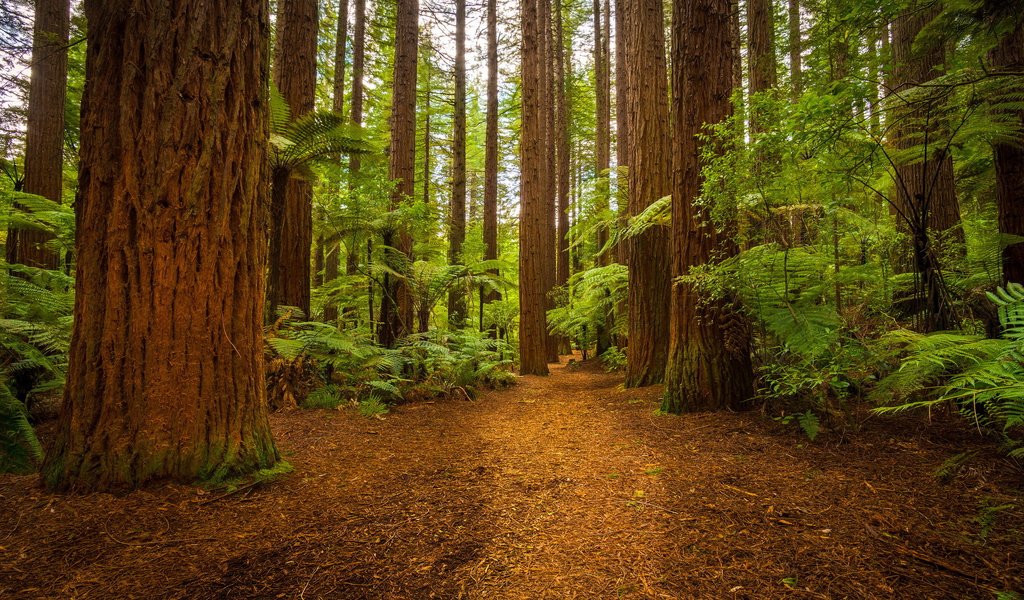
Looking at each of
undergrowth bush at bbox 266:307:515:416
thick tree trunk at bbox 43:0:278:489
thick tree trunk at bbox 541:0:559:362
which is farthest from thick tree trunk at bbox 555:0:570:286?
thick tree trunk at bbox 43:0:278:489

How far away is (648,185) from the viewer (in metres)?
5.98

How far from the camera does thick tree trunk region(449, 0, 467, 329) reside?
10352mm

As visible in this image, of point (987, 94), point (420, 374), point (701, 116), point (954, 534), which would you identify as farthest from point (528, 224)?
point (954, 534)

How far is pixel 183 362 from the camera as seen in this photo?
2047mm

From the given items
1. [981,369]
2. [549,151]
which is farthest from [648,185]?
[549,151]

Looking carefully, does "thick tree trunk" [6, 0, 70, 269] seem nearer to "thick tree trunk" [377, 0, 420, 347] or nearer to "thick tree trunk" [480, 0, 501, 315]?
"thick tree trunk" [377, 0, 420, 347]

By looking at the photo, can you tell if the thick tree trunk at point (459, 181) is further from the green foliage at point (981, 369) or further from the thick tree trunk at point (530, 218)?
the green foliage at point (981, 369)

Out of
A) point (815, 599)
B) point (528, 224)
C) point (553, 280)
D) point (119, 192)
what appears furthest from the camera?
point (553, 280)

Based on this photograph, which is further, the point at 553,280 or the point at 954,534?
the point at 553,280

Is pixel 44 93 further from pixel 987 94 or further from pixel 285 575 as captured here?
pixel 987 94

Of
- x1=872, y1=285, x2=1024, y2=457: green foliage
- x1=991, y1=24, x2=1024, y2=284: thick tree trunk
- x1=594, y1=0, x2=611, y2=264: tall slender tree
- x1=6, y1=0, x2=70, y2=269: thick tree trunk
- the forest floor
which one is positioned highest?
x1=594, y1=0, x2=611, y2=264: tall slender tree

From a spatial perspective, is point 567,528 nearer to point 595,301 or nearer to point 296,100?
point 296,100

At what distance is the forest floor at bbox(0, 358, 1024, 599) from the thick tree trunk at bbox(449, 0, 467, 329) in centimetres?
A: 712

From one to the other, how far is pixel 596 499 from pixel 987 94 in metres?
3.50
